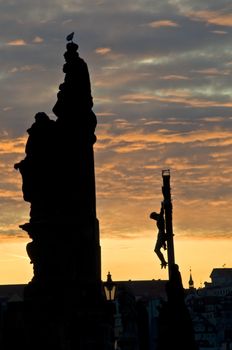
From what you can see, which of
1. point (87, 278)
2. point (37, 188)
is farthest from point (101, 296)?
point (37, 188)

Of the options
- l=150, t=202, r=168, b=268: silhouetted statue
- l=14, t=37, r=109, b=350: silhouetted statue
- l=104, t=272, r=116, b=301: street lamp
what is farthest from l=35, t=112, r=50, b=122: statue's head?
l=104, t=272, r=116, b=301: street lamp

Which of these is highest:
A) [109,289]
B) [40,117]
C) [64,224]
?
[40,117]

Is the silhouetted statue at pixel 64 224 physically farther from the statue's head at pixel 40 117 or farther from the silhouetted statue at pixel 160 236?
the silhouetted statue at pixel 160 236

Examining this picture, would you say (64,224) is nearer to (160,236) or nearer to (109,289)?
(160,236)

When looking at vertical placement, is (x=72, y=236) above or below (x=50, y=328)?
above

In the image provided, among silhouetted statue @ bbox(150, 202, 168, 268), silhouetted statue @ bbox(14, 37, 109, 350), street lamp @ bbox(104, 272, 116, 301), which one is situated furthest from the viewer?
street lamp @ bbox(104, 272, 116, 301)

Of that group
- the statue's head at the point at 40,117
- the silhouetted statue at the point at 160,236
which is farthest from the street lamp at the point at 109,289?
the statue's head at the point at 40,117

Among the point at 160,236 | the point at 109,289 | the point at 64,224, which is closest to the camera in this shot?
the point at 64,224

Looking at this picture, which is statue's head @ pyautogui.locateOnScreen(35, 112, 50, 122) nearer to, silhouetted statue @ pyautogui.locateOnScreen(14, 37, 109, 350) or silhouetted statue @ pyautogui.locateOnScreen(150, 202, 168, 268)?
silhouetted statue @ pyautogui.locateOnScreen(14, 37, 109, 350)

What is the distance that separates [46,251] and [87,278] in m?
0.86

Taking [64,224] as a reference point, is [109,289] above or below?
below

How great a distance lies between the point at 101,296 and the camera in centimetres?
2402

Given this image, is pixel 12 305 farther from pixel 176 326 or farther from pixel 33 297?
pixel 176 326

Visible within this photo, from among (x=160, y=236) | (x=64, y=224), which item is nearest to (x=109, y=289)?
(x=160, y=236)
